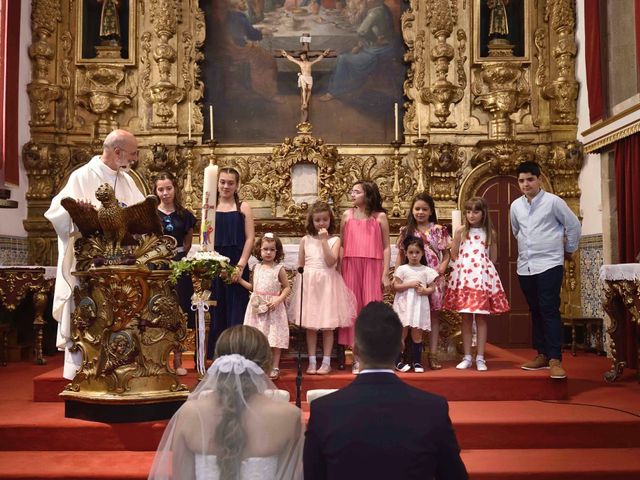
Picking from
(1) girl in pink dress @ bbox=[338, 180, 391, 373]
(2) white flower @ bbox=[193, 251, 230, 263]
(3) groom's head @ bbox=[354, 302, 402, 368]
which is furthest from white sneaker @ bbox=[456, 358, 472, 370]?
(3) groom's head @ bbox=[354, 302, 402, 368]

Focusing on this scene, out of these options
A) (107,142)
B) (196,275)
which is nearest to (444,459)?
(196,275)

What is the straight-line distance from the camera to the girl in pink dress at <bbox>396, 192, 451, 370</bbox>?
699cm

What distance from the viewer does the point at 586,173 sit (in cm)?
1118

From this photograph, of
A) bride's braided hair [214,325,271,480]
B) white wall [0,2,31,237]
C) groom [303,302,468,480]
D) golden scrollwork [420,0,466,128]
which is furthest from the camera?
golden scrollwork [420,0,466,128]

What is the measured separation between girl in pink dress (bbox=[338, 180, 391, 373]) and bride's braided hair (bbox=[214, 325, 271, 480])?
384 centimetres

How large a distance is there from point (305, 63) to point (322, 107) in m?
0.81

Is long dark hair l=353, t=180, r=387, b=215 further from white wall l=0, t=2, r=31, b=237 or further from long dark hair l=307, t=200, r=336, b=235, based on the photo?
white wall l=0, t=2, r=31, b=237

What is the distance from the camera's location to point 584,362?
9.20 metres

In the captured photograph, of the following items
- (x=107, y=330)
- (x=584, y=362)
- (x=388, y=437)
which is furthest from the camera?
(x=584, y=362)

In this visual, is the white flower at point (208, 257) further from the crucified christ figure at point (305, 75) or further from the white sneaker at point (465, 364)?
the crucified christ figure at point (305, 75)

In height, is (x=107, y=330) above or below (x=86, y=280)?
below

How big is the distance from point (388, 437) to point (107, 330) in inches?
127

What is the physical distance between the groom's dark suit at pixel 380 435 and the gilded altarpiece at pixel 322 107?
856 centimetres

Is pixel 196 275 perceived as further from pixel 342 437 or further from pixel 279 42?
pixel 279 42
